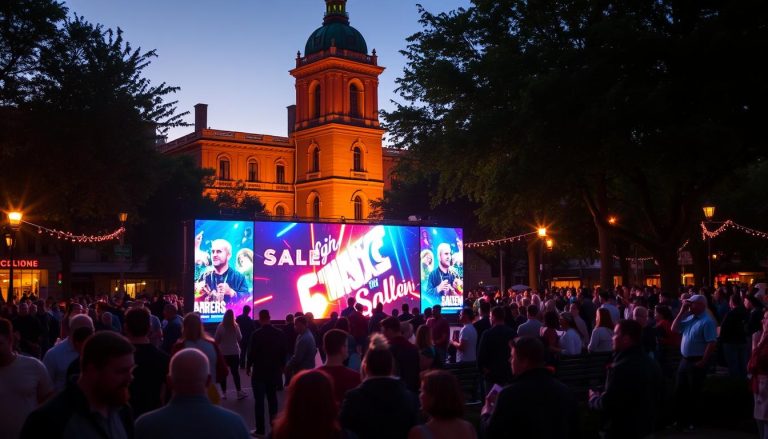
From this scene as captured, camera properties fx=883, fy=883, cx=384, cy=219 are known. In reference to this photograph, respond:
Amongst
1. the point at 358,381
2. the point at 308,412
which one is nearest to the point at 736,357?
the point at 358,381

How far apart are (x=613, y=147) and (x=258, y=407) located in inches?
563

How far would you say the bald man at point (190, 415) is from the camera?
462cm

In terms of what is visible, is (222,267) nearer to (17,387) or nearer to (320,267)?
(320,267)

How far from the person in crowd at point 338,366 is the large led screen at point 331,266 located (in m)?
20.9

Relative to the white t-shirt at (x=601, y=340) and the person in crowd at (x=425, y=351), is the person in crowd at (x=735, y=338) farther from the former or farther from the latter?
the person in crowd at (x=425, y=351)

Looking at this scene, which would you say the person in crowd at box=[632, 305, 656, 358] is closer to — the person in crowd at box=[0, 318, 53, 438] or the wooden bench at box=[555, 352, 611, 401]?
the wooden bench at box=[555, 352, 611, 401]

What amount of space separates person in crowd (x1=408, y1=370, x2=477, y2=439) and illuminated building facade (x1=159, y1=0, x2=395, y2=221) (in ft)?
233

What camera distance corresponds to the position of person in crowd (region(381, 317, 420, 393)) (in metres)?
10.2

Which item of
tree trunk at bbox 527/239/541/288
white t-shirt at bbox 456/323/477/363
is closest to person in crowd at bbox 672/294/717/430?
white t-shirt at bbox 456/323/477/363

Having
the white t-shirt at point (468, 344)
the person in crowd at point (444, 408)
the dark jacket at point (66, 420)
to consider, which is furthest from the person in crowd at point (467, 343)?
the dark jacket at point (66, 420)

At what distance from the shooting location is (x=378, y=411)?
620 cm

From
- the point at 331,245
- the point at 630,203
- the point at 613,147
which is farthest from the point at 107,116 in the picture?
the point at 630,203

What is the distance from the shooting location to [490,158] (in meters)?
28.0

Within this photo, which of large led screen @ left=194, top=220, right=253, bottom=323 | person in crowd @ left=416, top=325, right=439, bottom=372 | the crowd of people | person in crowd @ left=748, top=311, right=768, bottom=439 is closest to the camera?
the crowd of people
